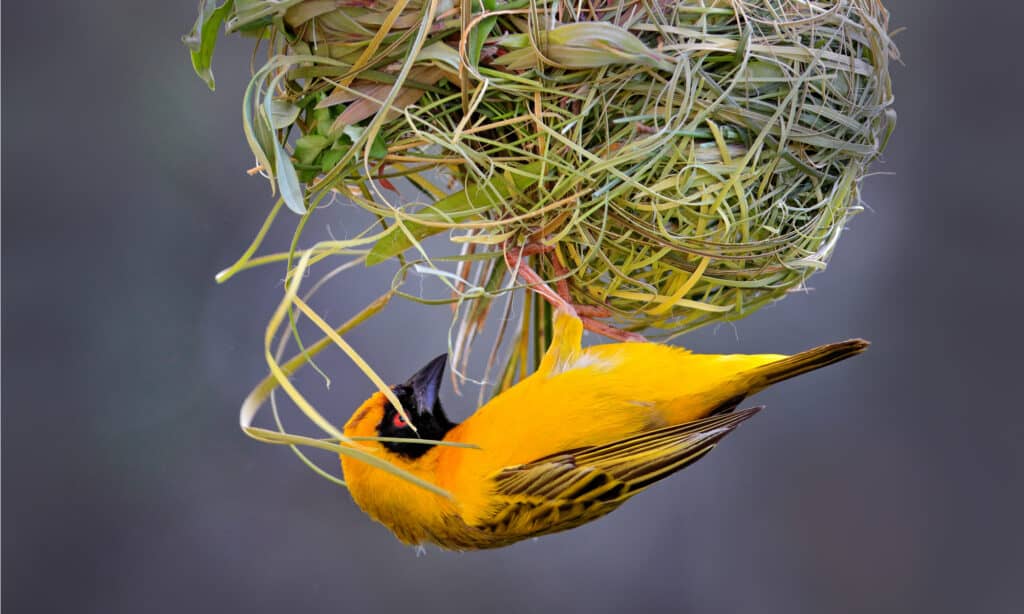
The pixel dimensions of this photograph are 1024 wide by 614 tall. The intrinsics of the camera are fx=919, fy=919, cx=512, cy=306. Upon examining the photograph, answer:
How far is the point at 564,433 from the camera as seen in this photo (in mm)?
837

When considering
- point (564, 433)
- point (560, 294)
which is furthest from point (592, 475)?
point (560, 294)

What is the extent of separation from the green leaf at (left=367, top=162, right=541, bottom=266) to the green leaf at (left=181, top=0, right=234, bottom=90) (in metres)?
0.20

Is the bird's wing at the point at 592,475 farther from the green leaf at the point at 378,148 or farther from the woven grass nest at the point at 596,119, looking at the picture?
the green leaf at the point at 378,148

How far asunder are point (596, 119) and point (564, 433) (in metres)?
0.29

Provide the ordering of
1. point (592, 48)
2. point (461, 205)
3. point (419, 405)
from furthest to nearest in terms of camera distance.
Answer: point (419, 405) → point (461, 205) → point (592, 48)

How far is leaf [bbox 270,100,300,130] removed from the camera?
73 cm

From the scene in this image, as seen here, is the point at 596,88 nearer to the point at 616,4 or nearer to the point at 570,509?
the point at 616,4

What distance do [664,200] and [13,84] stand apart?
1.26 metres

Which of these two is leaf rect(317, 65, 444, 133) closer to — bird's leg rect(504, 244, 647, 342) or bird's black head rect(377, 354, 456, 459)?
bird's leg rect(504, 244, 647, 342)

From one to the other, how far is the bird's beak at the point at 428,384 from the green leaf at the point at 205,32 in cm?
33

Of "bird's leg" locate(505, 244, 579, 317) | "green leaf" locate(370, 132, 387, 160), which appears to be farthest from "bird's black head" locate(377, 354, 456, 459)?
"green leaf" locate(370, 132, 387, 160)

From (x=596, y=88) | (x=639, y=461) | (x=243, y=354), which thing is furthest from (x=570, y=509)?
(x=243, y=354)

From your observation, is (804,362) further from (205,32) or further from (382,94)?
(205,32)

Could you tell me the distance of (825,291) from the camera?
1657 mm
